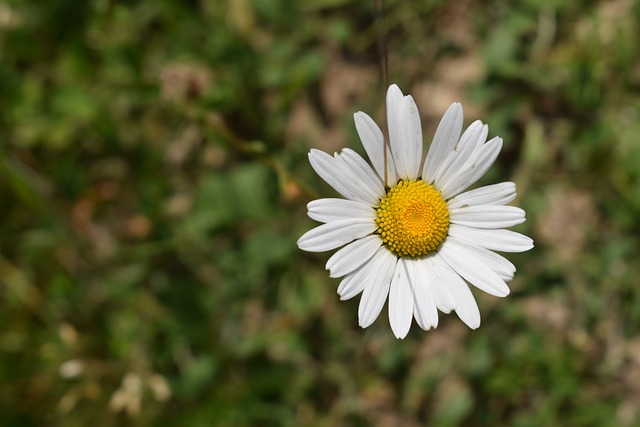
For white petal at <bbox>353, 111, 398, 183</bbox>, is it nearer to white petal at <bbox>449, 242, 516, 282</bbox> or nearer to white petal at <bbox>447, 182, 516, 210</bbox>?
white petal at <bbox>447, 182, 516, 210</bbox>

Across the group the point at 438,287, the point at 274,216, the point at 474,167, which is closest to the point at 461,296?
the point at 438,287

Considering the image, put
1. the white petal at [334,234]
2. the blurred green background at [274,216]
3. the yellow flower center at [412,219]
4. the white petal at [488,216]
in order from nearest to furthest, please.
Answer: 1. the white petal at [334,234]
2. the white petal at [488,216]
3. the yellow flower center at [412,219]
4. the blurred green background at [274,216]

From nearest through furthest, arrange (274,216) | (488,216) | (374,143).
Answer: (374,143), (488,216), (274,216)

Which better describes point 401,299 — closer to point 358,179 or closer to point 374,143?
point 358,179

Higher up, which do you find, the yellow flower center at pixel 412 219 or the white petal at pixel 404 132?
the white petal at pixel 404 132

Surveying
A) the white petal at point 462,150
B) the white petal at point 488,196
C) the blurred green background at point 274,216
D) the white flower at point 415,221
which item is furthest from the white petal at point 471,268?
the blurred green background at point 274,216

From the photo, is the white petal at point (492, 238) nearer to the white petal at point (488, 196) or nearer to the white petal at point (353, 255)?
the white petal at point (488, 196)

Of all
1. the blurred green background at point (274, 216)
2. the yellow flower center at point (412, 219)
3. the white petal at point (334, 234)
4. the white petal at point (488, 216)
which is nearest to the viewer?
the white petal at point (334, 234)
